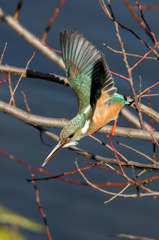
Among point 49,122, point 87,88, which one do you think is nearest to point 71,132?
point 49,122

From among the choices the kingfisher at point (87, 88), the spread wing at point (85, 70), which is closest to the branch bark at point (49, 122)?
the kingfisher at point (87, 88)

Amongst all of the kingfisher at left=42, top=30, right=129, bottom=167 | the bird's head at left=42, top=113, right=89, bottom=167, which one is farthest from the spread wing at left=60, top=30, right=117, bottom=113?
the bird's head at left=42, top=113, right=89, bottom=167

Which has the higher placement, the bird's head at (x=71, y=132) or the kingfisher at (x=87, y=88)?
the kingfisher at (x=87, y=88)

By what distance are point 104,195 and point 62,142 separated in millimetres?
2367

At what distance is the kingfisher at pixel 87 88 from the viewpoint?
8.63 feet

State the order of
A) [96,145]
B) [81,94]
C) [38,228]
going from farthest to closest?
1. [96,145]
2. [81,94]
3. [38,228]

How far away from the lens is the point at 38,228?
3.92ft

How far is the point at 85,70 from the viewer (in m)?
2.87

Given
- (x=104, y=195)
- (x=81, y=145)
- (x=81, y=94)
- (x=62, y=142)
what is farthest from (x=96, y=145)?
(x=62, y=142)

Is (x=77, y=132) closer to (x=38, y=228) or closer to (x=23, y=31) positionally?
(x=23, y=31)

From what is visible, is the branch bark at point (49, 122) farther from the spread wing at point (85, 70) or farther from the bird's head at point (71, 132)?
the spread wing at point (85, 70)

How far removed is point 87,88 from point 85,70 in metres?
0.11

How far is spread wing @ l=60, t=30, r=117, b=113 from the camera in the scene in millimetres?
2657

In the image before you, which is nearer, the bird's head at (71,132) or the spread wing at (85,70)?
the bird's head at (71,132)
